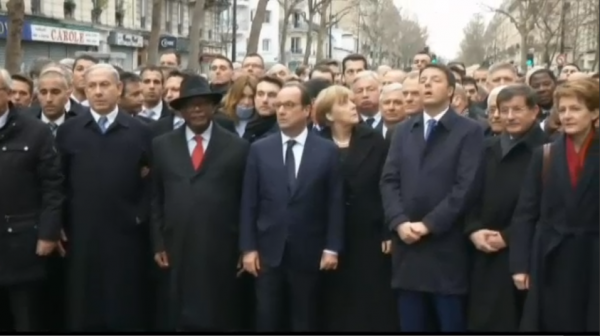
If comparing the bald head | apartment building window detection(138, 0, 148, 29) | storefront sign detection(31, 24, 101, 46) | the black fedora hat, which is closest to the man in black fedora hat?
the black fedora hat

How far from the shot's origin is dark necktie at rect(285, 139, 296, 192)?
248 inches

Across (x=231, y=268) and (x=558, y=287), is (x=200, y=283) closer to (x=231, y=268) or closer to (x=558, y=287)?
(x=231, y=268)

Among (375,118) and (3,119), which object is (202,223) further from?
(375,118)

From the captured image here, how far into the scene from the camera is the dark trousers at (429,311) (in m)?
6.11

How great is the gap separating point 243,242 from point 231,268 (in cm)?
26

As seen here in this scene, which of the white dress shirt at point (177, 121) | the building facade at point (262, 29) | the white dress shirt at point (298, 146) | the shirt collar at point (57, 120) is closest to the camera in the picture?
the white dress shirt at point (298, 146)

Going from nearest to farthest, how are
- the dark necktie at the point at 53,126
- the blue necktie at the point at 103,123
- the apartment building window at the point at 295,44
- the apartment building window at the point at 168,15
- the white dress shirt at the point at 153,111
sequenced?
the blue necktie at the point at 103,123 → the dark necktie at the point at 53,126 → the white dress shirt at the point at 153,111 → the apartment building window at the point at 168,15 → the apartment building window at the point at 295,44

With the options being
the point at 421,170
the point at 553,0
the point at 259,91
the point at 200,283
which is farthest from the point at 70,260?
the point at 553,0

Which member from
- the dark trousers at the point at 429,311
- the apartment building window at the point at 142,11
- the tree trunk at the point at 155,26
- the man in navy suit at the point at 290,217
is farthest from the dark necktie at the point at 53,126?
the apartment building window at the point at 142,11

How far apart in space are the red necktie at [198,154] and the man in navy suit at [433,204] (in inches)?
52.8

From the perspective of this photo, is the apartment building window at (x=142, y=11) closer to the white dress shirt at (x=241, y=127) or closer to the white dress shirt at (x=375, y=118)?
the white dress shirt at (x=375, y=118)

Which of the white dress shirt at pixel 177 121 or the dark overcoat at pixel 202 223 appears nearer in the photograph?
the dark overcoat at pixel 202 223

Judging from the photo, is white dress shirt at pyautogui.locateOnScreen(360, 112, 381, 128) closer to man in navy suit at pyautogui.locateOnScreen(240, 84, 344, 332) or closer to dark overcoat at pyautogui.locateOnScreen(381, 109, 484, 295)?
man in navy suit at pyautogui.locateOnScreen(240, 84, 344, 332)

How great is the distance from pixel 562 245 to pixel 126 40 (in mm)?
41929
